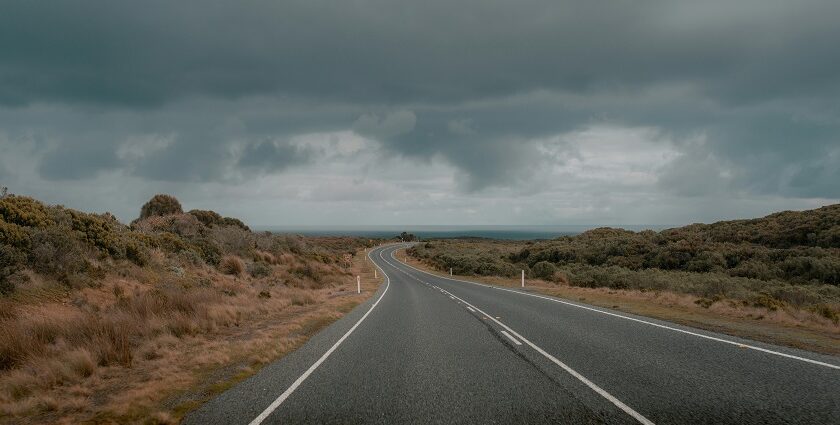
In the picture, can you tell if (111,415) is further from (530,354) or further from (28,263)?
(28,263)

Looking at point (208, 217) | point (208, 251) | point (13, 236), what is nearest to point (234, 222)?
point (208, 217)

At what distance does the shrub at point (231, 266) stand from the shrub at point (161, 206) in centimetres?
2784

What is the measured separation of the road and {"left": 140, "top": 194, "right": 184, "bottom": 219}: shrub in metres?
48.2

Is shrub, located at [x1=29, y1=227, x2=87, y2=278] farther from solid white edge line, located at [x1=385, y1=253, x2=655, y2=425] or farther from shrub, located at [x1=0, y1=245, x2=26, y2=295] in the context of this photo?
solid white edge line, located at [x1=385, y1=253, x2=655, y2=425]

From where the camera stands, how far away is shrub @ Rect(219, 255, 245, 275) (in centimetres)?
2577

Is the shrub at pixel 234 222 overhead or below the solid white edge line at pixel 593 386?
overhead

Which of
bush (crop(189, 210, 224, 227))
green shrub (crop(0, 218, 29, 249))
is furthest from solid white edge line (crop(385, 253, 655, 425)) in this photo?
bush (crop(189, 210, 224, 227))

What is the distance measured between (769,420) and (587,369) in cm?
253

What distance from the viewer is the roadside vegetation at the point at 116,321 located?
252 inches

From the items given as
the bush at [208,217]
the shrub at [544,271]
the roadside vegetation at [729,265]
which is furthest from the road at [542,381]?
the bush at [208,217]

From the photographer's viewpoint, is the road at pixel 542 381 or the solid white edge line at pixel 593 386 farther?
the road at pixel 542 381

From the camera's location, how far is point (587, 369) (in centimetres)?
687

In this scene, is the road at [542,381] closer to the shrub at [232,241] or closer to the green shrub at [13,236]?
the green shrub at [13,236]

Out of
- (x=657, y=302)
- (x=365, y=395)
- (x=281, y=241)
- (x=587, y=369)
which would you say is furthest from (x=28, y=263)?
(x=281, y=241)
